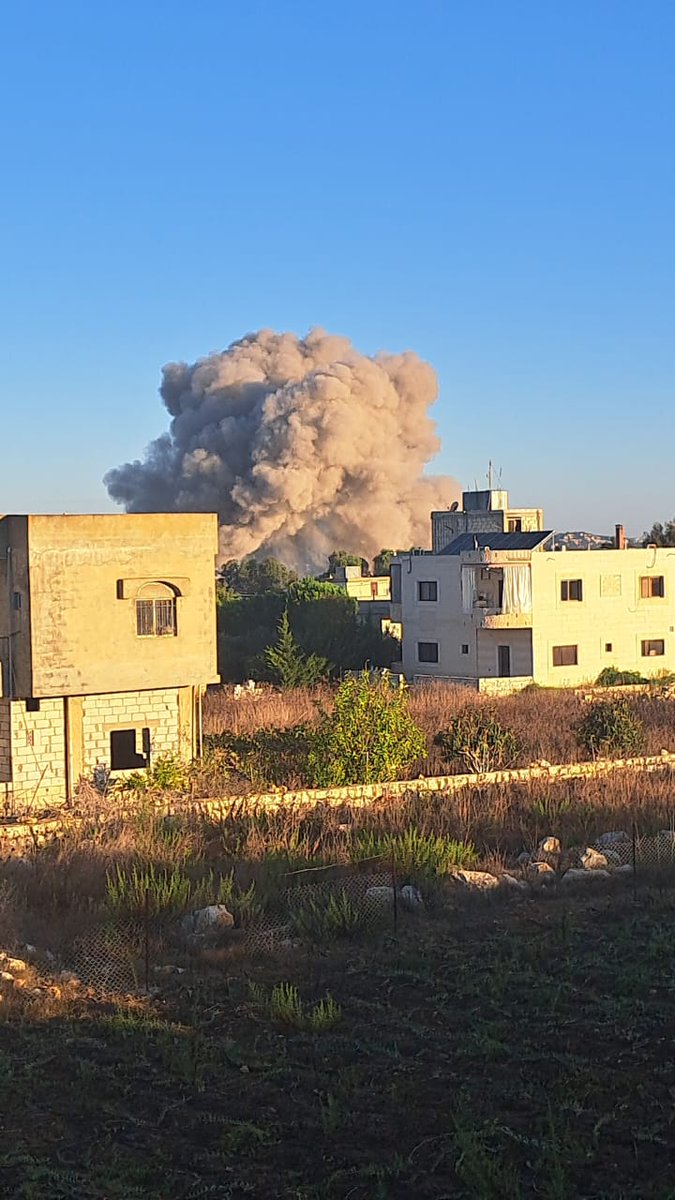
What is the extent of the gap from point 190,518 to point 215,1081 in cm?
1819

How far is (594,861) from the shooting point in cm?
1524

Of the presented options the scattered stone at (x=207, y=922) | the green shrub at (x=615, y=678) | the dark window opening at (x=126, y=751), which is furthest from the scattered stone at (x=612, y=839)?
the green shrub at (x=615, y=678)

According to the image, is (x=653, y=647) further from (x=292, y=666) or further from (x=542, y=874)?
(x=542, y=874)

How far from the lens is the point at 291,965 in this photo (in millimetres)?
11656

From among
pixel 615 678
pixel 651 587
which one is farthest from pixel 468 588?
pixel 651 587

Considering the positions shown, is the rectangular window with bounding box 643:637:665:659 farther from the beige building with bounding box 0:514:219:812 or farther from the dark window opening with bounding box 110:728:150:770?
the dark window opening with bounding box 110:728:150:770

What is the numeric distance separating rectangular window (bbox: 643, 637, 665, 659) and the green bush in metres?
23.3

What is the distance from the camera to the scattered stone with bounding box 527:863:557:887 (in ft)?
48.1

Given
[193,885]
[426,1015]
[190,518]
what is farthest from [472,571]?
[426,1015]

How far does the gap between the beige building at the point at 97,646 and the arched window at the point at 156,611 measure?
0.06 ft

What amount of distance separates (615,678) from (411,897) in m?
30.6

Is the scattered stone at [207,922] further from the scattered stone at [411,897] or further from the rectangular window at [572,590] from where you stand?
the rectangular window at [572,590]

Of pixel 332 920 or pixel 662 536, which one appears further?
pixel 662 536

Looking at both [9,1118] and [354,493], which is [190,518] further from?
[354,493]
